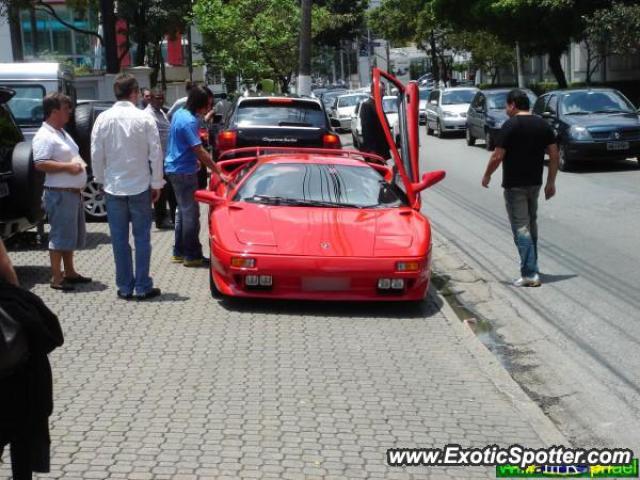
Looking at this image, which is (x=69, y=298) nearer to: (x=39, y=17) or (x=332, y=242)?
(x=332, y=242)

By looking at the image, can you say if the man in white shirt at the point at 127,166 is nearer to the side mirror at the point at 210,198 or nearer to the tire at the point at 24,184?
the side mirror at the point at 210,198

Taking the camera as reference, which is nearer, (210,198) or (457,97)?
(210,198)

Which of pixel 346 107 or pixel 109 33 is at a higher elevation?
pixel 109 33

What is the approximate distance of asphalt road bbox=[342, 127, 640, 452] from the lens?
19.8 feet

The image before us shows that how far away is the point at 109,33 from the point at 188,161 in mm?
14670

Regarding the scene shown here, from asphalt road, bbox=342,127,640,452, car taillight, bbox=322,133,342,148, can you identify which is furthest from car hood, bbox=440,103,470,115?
car taillight, bbox=322,133,342,148

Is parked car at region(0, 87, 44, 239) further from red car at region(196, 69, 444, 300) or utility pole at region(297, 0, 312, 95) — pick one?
utility pole at region(297, 0, 312, 95)

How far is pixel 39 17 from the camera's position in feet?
193

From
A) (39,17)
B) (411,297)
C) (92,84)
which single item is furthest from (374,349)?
(39,17)

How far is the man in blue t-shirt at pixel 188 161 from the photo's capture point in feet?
31.8

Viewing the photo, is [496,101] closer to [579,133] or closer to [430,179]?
[579,133]

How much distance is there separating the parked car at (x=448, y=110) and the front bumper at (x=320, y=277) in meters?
22.6

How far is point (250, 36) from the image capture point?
3634 cm

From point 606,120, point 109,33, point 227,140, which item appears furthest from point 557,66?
point 227,140
